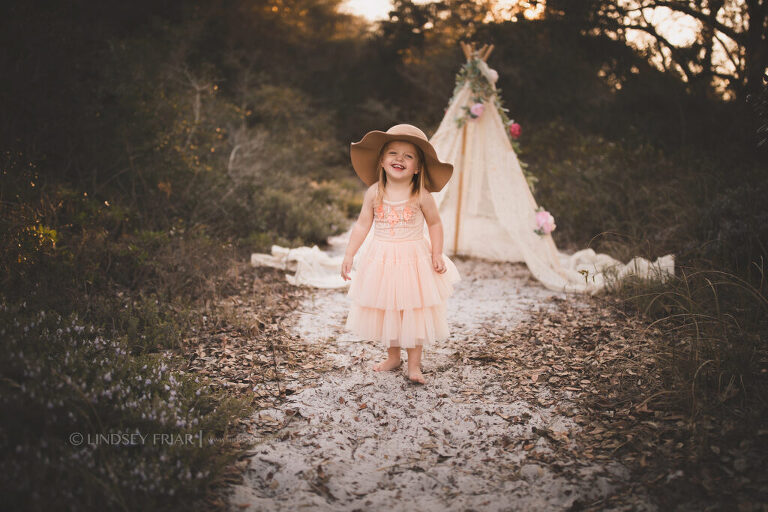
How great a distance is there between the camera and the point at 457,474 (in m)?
2.39

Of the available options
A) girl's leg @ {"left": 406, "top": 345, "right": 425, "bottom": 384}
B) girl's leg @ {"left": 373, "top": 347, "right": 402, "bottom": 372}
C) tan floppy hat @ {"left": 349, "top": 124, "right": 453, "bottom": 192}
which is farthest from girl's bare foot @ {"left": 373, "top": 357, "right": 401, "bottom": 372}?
tan floppy hat @ {"left": 349, "top": 124, "right": 453, "bottom": 192}

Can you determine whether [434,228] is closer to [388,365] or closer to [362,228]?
[362,228]

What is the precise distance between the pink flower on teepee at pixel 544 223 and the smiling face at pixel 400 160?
2943 mm

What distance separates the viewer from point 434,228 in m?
3.14

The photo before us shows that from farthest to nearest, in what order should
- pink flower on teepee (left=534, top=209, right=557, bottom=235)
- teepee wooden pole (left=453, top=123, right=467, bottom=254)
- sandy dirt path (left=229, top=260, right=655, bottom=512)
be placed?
teepee wooden pole (left=453, top=123, right=467, bottom=254)
pink flower on teepee (left=534, top=209, right=557, bottom=235)
sandy dirt path (left=229, top=260, right=655, bottom=512)

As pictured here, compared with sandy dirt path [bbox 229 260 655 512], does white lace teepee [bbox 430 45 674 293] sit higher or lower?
higher

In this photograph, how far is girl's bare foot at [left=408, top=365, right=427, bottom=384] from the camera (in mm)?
3271

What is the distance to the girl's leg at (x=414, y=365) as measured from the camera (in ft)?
10.8

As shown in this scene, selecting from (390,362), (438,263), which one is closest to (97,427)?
(390,362)

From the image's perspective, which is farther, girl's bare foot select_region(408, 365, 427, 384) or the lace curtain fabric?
the lace curtain fabric

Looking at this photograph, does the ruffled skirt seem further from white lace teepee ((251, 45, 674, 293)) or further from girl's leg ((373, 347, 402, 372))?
white lace teepee ((251, 45, 674, 293))

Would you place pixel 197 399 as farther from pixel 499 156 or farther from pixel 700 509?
pixel 499 156

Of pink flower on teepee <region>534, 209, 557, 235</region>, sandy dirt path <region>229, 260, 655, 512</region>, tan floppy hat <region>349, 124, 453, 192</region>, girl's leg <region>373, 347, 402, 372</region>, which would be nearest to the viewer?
sandy dirt path <region>229, 260, 655, 512</region>

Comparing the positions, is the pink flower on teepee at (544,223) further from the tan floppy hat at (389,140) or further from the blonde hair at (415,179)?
the blonde hair at (415,179)
